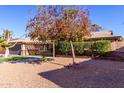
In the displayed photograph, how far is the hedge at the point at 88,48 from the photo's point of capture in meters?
23.9

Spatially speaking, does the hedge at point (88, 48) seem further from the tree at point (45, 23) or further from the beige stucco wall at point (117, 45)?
the tree at point (45, 23)

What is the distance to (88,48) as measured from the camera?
82.7ft

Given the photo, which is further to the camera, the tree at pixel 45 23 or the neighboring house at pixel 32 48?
the neighboring house at pixel 32 48

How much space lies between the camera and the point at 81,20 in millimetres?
15812

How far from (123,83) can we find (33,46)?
25.6m

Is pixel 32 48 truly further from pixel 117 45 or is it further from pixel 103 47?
pixel 117 45

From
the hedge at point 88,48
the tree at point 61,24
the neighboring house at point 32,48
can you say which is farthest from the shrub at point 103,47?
the neighboring house at point 32,48

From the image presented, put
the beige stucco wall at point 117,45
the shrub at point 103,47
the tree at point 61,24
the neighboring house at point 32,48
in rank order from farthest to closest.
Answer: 1. the neighboring house at point 32,48
2. the beige stucco wall at point 117,45
3. the shrub at point 103,47
4. the tree at point 61,24

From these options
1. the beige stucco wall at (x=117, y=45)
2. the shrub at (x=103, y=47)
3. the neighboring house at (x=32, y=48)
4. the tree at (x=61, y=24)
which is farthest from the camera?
the neighboring house at (x=32, y=48)

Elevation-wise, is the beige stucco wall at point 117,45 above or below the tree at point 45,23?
below

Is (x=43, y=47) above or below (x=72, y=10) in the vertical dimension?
below

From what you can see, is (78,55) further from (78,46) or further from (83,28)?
(83,28)
